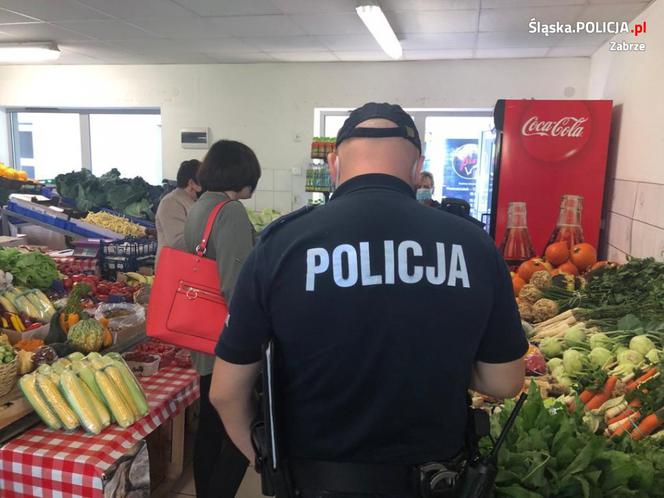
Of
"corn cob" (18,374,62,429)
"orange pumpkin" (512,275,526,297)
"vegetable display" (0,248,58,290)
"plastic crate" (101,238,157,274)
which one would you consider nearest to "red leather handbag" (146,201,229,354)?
"corn cob" (18,374,62,429)

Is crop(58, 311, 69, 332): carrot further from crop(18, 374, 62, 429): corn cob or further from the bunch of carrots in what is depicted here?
the bunch of carrots

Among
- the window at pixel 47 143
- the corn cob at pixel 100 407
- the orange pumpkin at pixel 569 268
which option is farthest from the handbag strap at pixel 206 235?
the window at pixel 47 143

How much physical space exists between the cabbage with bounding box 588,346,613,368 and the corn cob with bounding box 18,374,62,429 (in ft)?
7.54

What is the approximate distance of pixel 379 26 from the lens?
4797 mm

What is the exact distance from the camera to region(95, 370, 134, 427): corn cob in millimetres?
2156

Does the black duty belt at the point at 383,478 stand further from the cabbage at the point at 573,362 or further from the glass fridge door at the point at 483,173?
the glass fridge door at the point at 483,173

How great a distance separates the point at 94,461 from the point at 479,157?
6458 millimetres

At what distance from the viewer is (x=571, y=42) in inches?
220

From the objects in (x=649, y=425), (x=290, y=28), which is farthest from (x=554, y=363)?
(x=290, y=28)

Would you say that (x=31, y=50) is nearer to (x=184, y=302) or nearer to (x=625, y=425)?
(x=184, y=302)

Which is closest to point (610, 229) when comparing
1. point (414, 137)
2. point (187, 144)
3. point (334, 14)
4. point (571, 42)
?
point (571, 42)

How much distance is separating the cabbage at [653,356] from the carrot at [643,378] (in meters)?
0.09

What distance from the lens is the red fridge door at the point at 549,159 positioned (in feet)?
15.1

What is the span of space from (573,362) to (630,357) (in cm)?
23
